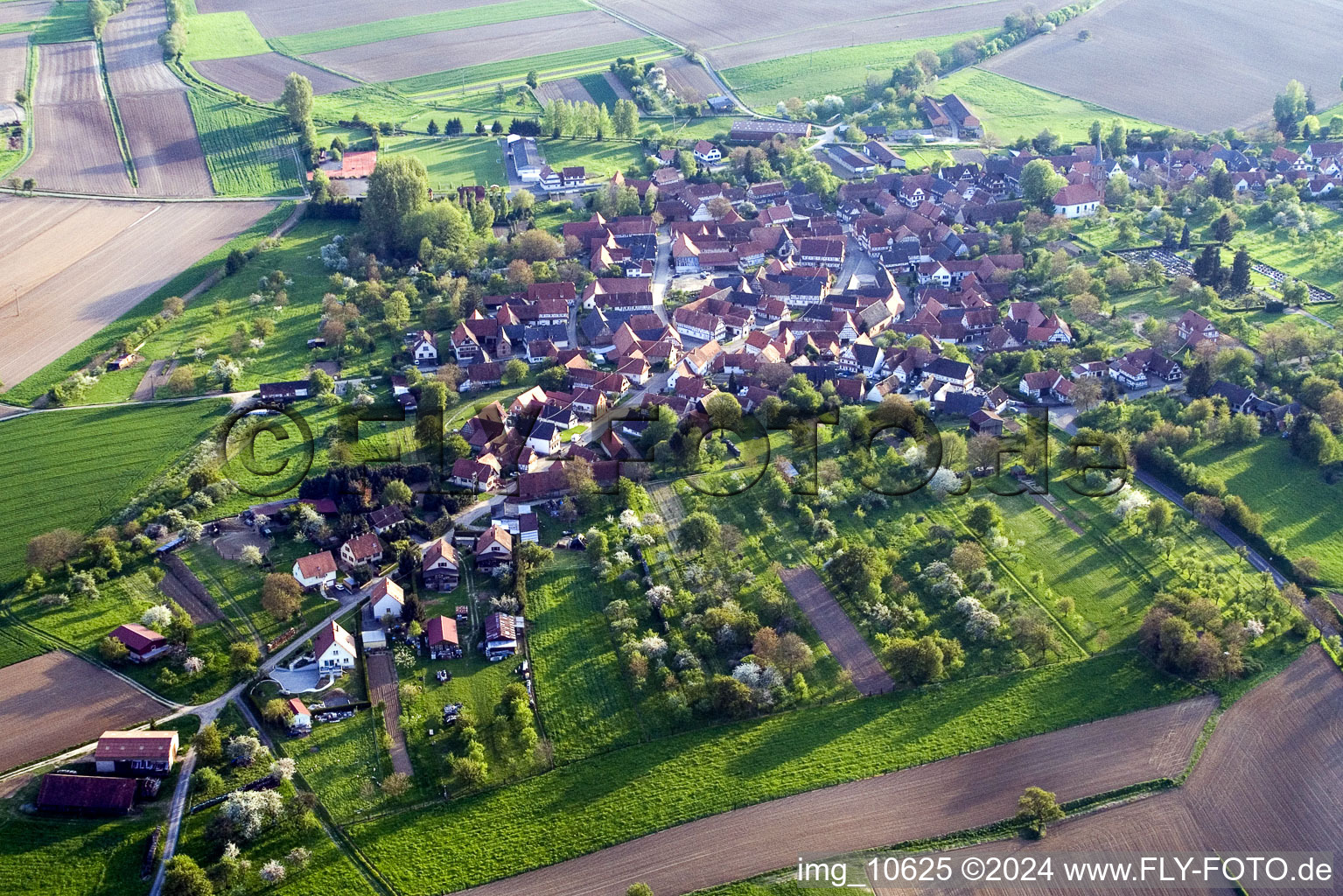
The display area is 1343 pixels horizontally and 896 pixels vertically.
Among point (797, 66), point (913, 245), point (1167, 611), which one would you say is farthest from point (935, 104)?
point (1167, 611)

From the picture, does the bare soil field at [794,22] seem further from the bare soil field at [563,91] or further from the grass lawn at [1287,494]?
the grass lawn at [1287,494]

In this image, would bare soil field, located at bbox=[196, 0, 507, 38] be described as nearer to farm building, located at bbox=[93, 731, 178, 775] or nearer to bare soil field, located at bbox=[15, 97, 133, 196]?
bare soil field, located at bbox=[15, 97, 133, 196]

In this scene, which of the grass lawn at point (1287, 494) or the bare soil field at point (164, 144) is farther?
the bare soil field at point (164, 144)

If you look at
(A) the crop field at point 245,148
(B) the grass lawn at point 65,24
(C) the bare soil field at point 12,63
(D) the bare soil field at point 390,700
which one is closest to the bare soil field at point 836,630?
(D) the bare soil field at point 390,700

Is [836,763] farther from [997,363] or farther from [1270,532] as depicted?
[997,363]

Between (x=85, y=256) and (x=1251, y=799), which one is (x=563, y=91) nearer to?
(x=85, y=256)

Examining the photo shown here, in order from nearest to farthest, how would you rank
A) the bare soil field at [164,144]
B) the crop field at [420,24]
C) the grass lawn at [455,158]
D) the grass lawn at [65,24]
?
the bare soil field at [164,144] → the grass lawn at [455,158] → the grass lawn at [65,24] → the crop field at [420,24]

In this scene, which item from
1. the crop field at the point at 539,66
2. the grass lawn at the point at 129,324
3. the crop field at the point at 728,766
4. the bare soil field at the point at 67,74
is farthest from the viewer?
the crop field at the point at 539,66
